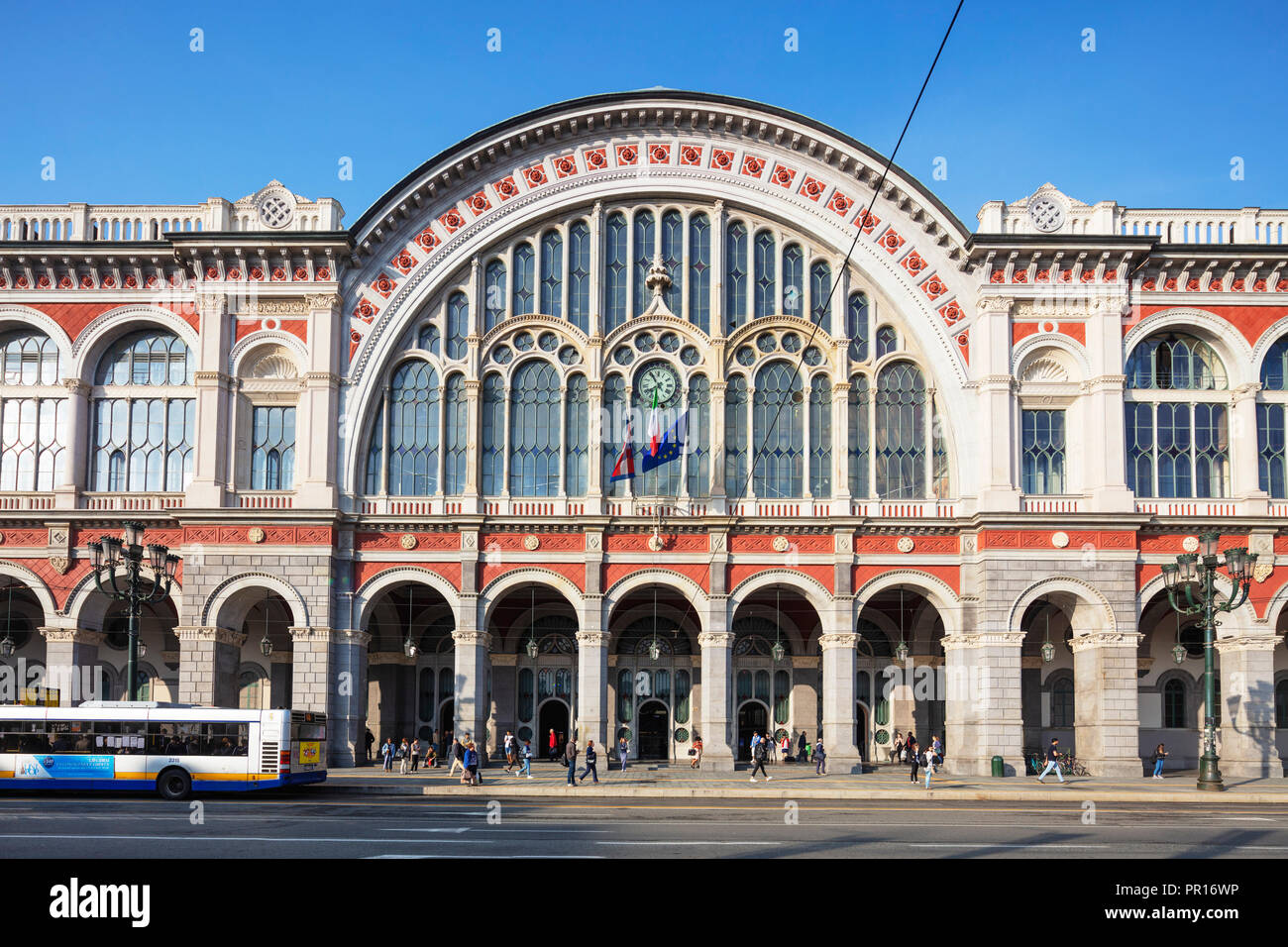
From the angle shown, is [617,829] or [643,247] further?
[643,247]

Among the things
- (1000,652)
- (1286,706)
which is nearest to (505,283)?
(1000,652)

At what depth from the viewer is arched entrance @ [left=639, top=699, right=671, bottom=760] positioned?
155 ft

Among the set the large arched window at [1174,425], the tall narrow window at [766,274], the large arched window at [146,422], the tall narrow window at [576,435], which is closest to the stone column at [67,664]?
the large arched window at [146,422]

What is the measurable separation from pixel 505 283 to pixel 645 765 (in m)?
18.7

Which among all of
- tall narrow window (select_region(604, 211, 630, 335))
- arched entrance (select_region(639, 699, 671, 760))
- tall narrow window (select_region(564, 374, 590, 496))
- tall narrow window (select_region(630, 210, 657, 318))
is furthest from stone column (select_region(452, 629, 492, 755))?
tall narrow window (select_region(630, 210, 657, 318))

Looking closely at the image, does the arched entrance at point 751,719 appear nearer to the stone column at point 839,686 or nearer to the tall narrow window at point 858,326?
the stone column at point 839,686

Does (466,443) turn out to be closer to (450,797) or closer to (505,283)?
(505,283)

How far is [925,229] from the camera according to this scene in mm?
44312

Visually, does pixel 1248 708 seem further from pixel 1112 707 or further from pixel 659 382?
pixel 659 382

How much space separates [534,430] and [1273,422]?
2688cm

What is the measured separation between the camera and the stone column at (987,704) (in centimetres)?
4072

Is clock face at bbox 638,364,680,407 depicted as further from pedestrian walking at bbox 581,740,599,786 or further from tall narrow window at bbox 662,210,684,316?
pedestrian walking at bbox 581,740,599,786

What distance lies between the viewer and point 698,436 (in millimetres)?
44281

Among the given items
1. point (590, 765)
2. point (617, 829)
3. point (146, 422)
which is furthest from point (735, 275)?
point (617, 829)
